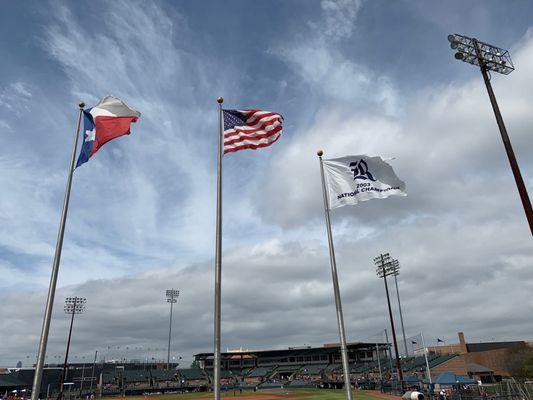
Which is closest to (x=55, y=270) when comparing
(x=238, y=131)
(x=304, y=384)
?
(x=238, y=131)

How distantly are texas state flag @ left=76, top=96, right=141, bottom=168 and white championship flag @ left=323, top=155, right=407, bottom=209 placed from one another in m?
8.65

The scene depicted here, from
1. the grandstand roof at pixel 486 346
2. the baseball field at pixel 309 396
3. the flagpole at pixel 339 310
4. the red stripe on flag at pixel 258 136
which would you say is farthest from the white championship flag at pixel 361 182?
the grandstand roof at pixel 486 346

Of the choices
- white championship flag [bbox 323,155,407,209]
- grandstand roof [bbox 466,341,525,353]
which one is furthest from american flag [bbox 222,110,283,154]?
grandstand roof [bbox 466,341,525,353]

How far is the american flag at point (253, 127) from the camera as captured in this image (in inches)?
690

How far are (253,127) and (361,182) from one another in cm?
488

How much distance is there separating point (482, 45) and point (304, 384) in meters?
91.5

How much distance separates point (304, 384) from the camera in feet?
319

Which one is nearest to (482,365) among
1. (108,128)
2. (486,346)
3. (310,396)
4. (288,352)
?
(486,346)

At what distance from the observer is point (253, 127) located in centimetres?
1775

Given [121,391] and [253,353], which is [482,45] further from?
[253,353]

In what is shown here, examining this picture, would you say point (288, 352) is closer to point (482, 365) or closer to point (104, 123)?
point (482, 365)

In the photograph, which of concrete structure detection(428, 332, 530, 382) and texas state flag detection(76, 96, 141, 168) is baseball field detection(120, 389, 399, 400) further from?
texas state flag detection(76, 96, 141, 168)

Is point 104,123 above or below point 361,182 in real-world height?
above

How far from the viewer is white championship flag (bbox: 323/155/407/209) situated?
17344 mm
